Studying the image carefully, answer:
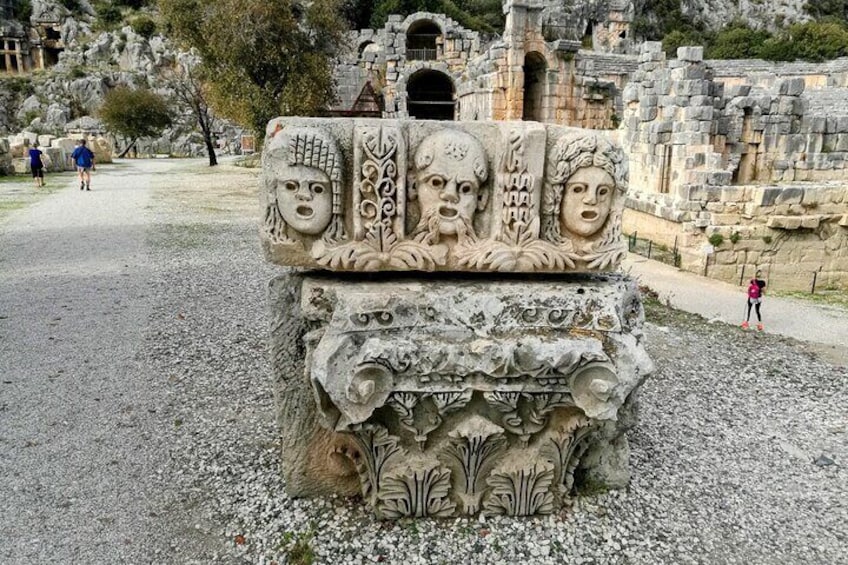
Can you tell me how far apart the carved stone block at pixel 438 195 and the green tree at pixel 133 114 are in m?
37.1

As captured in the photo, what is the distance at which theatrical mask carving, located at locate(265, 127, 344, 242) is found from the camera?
3070 millimetres

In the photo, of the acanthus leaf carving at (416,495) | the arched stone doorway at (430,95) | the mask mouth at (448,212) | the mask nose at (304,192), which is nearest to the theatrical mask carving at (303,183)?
the mask nose at (304,192)

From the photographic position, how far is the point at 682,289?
934 centimetres

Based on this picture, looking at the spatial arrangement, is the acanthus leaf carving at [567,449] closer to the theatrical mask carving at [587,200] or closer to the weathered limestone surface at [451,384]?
the weathered limestone surface at [451,384]

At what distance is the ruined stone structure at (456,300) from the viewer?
300 centimetres

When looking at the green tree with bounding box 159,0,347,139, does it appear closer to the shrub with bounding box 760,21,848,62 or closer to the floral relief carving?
the floral relief carving

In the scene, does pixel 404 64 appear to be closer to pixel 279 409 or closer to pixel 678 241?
pixel 678 241

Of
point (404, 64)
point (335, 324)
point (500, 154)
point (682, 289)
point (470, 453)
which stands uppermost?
point (404, 64)

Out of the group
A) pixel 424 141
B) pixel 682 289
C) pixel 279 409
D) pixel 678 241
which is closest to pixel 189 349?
pixel 279 409

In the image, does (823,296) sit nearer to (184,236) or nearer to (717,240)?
(717,240)

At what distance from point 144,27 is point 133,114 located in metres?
19.6

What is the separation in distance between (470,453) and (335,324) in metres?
1.00

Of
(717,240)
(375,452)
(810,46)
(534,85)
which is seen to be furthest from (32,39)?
(375,452)

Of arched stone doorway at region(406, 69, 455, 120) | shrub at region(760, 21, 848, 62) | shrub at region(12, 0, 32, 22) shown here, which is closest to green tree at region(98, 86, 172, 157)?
arched stone doorway at region(406, 69, 455, 120)
